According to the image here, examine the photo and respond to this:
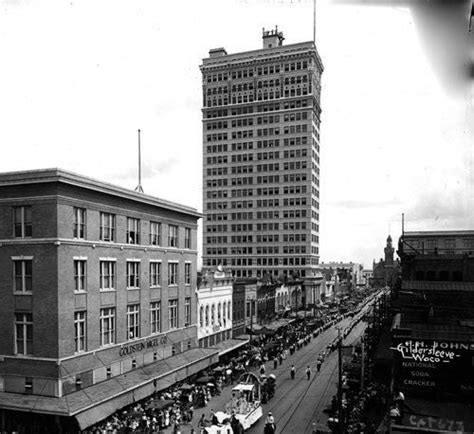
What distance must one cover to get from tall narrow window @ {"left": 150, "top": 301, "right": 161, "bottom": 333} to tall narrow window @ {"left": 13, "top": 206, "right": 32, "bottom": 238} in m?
13.0

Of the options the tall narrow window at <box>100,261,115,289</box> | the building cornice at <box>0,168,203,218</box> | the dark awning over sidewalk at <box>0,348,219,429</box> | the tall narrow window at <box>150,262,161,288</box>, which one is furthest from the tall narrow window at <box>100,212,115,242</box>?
the dark awning over sidewalk at <box>0,348,219,429</box>

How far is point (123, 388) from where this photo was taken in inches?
1208

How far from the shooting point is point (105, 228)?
34.1 m

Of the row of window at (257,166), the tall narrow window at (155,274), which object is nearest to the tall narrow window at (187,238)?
the tall narrow window at (155,274)

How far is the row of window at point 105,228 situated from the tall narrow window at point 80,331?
16.5 feet

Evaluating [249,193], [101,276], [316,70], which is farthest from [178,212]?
[316,70]

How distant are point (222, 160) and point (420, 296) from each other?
73435 mm

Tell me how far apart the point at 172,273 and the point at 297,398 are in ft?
49.4

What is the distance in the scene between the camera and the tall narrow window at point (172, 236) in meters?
43.3

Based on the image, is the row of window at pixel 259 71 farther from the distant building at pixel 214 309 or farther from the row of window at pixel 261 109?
the distant building at pixel 214 309

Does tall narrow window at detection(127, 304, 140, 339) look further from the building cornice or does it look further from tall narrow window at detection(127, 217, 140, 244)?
the building cornice

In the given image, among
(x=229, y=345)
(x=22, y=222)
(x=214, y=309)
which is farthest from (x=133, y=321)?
(x=214, y=309)

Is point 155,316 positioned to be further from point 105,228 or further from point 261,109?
point 261,109

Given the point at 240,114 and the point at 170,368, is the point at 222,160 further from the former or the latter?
the point at 170,368
